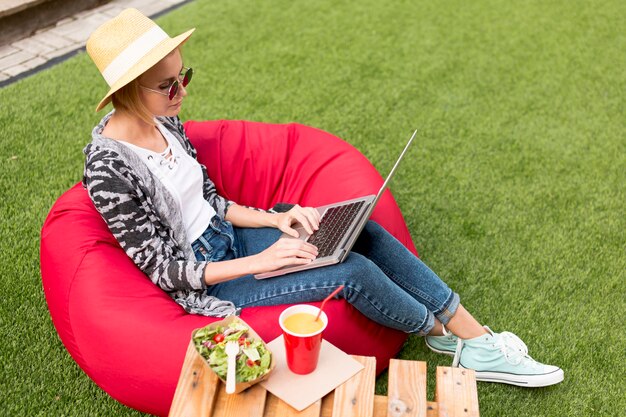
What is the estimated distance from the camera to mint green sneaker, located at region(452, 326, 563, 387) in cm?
222

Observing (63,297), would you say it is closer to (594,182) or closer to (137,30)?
(137,30)

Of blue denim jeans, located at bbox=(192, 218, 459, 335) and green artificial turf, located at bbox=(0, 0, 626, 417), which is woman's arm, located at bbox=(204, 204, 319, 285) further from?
green artificial turf, located at bbox=(0, 0, 626, 417)

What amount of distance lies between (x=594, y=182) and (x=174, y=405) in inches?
101

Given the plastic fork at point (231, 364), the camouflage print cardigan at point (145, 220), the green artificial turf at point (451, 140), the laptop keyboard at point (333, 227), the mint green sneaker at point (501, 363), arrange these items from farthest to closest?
the green artificial turf at point (451, 140) → the mint green sneaker at point (501, 363) → the laptop keyboard at point (333, 227) → the camouflage print cardigan at point (145, 220) → the plastic fork at point (231, 364)

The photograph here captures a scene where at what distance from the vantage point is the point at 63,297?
204 centimetres

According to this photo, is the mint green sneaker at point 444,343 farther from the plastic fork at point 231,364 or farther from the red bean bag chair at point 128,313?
the plastic fork at point 231,364

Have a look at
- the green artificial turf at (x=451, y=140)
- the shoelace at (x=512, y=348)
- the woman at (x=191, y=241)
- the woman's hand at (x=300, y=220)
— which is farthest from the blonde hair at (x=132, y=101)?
the shoelace at (x=512, y=348)

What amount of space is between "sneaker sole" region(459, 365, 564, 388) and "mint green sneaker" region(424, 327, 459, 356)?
0.10m

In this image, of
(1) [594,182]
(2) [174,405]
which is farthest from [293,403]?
(1) [594,182]

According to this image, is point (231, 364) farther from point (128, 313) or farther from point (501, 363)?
point (501, 363)

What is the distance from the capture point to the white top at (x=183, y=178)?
204 cm

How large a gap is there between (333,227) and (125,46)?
79 centimetres

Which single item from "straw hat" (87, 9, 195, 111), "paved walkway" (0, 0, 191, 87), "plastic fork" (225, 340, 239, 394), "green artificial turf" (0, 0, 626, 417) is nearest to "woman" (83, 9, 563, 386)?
"straw hat" (87, 9, 195, 111)

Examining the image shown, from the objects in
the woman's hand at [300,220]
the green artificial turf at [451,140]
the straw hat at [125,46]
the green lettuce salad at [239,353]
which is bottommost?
the green artificial turf at [451,140]
